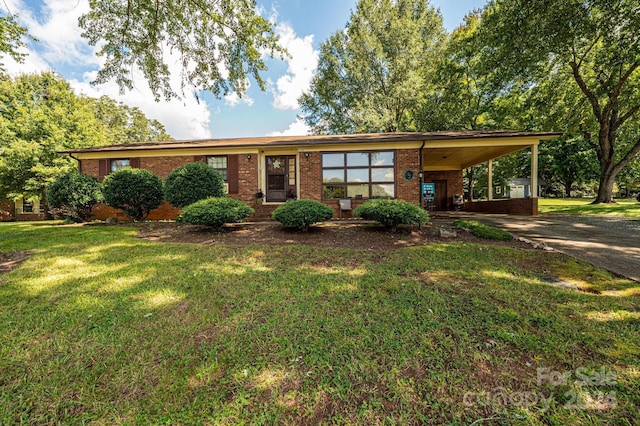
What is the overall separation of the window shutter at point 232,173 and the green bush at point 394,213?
623 centimetres

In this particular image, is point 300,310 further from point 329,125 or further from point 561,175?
point 561,175

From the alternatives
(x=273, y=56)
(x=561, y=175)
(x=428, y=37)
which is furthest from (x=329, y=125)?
(x=561, y=175)

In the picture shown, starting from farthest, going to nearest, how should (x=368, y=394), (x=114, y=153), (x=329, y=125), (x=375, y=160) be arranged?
(x=329, y=125), (x=114, y=153), (x=375, y=160), (x=368, y=394)

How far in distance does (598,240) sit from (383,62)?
1787 centimetres

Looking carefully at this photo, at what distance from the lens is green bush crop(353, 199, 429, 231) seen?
636 cm

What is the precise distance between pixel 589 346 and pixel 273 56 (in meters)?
8.33

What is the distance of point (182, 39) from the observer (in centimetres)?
656

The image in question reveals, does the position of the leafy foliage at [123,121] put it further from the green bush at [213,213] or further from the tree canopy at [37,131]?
the green bush at [213,213]

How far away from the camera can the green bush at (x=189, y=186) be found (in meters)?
8.07

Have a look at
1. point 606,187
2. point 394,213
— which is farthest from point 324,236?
point 606,187

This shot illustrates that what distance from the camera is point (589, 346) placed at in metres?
2.35

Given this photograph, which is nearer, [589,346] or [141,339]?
[589,346]

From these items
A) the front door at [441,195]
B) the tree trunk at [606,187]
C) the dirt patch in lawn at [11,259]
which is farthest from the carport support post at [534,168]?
the dirt patch in lawn at [11,259]

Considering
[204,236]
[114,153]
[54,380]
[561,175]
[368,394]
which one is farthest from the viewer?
[561,175]
